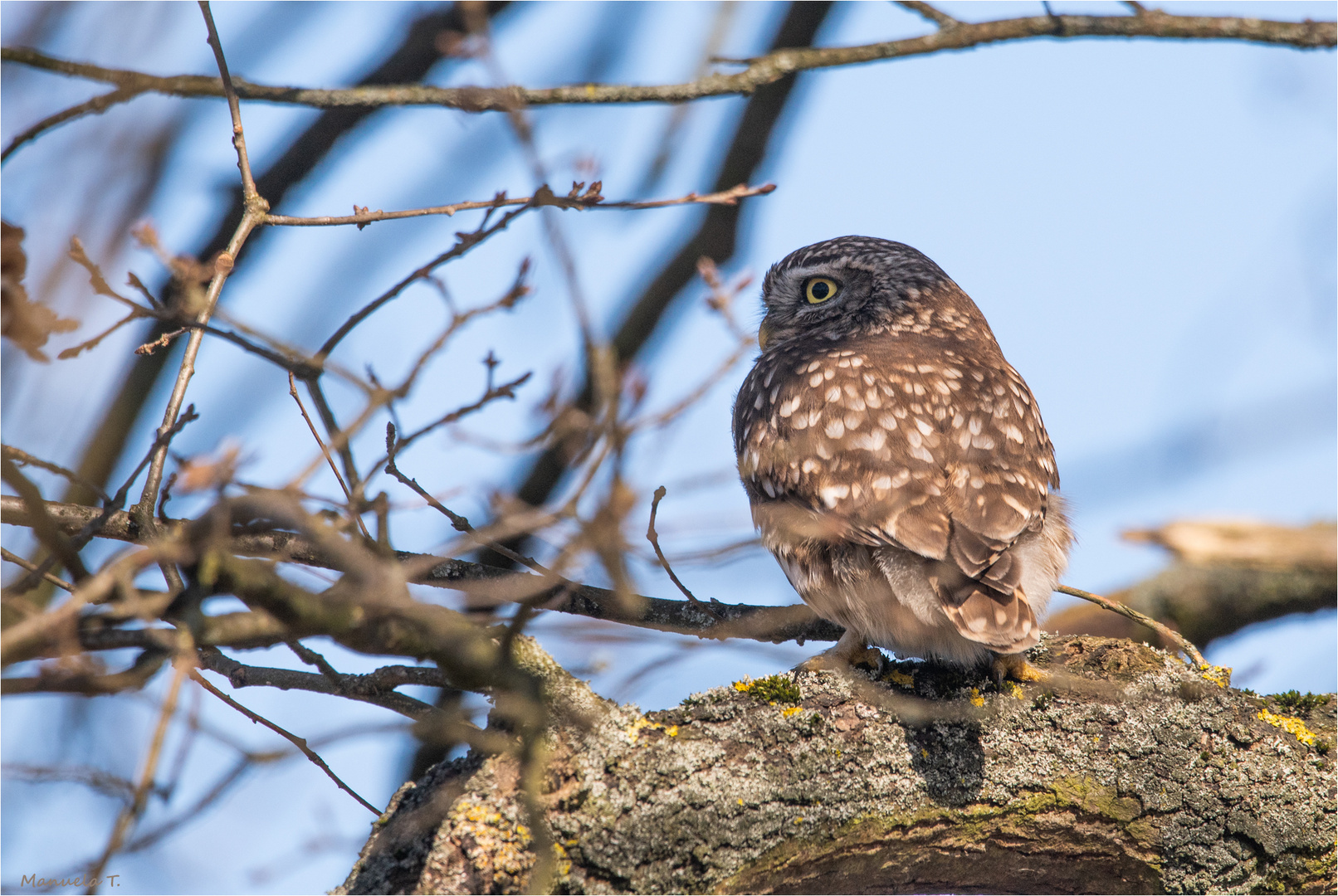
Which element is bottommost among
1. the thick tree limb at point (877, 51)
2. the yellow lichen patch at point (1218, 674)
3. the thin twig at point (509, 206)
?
the yellow lichen patch at point (1218, 674)

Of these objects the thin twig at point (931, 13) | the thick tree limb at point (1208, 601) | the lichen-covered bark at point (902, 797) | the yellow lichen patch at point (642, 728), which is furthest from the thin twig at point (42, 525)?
the thick tree limb at point (1208, 601)

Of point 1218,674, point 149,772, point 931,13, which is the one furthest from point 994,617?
point 931,13

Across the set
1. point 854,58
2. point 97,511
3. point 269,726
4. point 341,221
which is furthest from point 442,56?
point 269,726

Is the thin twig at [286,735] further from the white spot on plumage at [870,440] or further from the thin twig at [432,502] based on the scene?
the white spot on plumage at [870,440]

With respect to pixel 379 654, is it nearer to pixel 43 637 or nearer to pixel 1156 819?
pixel 43 637

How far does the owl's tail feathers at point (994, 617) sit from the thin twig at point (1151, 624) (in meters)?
0.50

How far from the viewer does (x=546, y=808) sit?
9.30 ft

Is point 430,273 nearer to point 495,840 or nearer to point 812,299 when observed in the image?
point 495,840

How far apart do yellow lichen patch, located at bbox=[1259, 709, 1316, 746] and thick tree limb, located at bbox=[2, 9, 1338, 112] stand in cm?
301

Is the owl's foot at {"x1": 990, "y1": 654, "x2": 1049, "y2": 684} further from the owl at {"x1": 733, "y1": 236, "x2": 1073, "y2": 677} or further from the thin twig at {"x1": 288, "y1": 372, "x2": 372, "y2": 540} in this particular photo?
the thin twig at {"x1": 288, "y1": 372, "x2": 372, "y2": 540}

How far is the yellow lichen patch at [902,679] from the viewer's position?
3.63 metres

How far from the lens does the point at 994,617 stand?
11.0 ft

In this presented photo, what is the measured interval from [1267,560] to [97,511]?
299 centimetres

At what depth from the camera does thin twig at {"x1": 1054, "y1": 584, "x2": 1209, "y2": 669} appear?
354 centimetres
